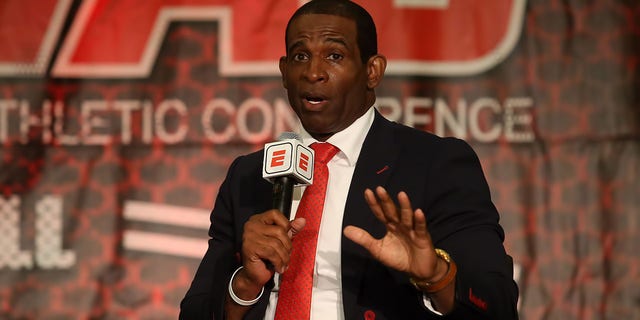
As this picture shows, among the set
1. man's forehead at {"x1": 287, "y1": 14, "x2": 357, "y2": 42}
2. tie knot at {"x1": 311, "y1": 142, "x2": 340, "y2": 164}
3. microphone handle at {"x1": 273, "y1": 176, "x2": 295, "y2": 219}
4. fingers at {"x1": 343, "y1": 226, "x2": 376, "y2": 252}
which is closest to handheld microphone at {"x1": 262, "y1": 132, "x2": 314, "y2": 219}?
microphone handle at {"x1": 273, "y1": 176, "x2": 295, "y2": 219}

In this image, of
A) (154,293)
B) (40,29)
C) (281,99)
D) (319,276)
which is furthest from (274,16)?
(319,276)

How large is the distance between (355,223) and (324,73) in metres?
0.32

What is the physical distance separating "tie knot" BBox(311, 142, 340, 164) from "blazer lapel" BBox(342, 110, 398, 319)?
0.22 ft

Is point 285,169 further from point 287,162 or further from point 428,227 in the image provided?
point 428,227

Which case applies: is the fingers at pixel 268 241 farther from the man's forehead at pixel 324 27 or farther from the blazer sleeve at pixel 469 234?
the man's forehead at pixel 324 27

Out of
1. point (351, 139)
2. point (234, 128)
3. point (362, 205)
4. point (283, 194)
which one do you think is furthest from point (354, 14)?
point (234, 128)

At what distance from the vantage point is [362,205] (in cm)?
172

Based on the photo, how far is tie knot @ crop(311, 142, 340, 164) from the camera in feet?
5.95

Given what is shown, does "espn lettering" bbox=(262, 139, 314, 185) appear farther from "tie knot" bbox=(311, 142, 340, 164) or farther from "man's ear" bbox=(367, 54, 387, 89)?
"man's ear" bbox=(367, 54, 387, 89)

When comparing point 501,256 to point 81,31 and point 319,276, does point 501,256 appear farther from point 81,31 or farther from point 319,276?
point 81,31

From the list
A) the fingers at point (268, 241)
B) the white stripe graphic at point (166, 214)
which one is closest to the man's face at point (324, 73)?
the fingers at point (268, 241)

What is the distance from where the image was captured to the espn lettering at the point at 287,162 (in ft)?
5.02

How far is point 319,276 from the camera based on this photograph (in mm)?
1724

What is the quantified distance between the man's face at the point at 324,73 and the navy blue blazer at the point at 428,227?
87 millimetres
